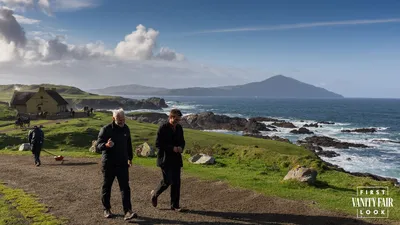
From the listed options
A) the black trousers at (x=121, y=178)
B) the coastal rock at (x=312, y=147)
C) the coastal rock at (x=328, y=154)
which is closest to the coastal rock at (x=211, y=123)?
the coastal rock at (x=312, y=147)

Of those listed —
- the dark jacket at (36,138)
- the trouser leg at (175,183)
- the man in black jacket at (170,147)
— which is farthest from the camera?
the dark jacket at (36,138)

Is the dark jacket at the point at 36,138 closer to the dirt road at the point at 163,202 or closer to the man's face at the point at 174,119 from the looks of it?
the dirt road at the point at 163,202

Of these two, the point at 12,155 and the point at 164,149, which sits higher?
the point at 164,149

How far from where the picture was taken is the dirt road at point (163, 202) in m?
9.72

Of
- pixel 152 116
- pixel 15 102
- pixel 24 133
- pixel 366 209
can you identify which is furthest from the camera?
pixel 152 116

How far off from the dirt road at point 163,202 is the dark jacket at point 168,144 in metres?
1.53

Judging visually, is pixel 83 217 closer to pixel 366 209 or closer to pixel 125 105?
pixel 366 209

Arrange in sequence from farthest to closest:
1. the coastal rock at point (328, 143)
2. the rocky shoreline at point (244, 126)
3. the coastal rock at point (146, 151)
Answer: the rocky shoreline at point (244, 126)
the coastal rock at point (328, 143)
the coastal rock at point (146, 151)

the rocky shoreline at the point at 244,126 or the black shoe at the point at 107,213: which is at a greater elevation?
the black shoe at the point at 107,213

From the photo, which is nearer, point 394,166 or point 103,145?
point 103,145

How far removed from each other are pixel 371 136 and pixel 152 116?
180 feet

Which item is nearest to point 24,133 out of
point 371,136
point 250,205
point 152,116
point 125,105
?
point 250,205

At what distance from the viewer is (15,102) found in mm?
76062

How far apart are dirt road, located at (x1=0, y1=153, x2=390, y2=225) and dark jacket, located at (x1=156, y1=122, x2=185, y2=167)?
153cm
